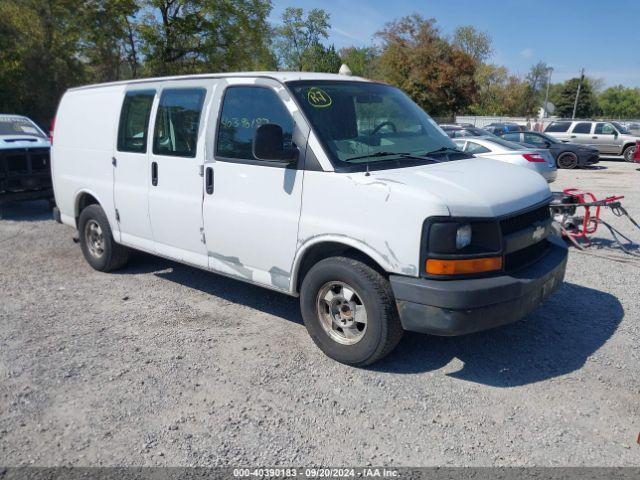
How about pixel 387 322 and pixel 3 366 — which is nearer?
pixel 387 322

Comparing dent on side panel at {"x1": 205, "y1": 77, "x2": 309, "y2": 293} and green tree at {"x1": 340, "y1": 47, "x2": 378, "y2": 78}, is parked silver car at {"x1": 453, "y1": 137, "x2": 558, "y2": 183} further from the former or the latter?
green tree at {"x1": 340, "y1": 47, "x2": 378, "y2": 78}

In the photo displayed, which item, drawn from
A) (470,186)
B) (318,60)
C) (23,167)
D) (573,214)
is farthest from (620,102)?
(470,186)

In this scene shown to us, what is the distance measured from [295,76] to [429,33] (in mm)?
37893

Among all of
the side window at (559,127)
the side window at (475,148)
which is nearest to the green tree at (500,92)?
the side window at (559,127)

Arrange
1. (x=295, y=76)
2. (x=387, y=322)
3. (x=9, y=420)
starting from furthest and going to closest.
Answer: (x=295, y=76)
(x=387, y=322)
(x=9, y=420)

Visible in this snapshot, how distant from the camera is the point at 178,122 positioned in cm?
503

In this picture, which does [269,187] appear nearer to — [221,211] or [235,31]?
[221,211]

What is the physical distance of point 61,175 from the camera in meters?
6.70

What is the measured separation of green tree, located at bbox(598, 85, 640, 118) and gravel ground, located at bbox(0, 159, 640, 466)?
95.9 meters

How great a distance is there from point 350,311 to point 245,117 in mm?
1847

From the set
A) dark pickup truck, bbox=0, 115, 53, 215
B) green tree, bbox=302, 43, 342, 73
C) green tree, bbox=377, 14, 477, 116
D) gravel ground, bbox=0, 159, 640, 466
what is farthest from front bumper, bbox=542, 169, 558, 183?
green tree, bbox=302, 43, 342, 73

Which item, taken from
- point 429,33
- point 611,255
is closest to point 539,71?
point 429,33

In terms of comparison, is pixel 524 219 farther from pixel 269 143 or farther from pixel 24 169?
pixel 24 169

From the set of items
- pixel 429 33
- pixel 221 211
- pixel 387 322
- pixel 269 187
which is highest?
pixel 429 33
